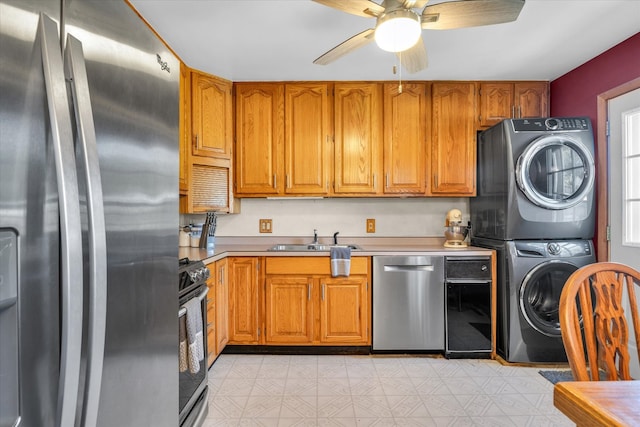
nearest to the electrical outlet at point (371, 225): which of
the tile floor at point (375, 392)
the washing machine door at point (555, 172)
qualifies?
the tile floor at point (375, 392)

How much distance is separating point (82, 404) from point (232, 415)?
1.61m

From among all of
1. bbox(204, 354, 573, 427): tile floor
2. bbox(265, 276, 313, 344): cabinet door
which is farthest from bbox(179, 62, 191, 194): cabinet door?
bbox(204, 354, 573, 427): tile floor

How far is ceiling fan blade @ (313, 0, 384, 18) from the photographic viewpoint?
5.28ft

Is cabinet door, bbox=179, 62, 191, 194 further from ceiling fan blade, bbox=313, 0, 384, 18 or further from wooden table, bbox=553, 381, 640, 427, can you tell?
wooden table, bbox=553, 381, 640, 427

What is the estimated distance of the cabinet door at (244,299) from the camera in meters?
2.88

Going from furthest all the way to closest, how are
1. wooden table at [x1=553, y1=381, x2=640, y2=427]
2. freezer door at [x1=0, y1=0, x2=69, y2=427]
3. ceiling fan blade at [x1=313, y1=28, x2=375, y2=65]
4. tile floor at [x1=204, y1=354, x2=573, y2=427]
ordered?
tile floor at [x1=204, y1=354, x2=573, y2=427], ceiling fan blade at [x1=313, y1=28, x2=375, y2=65], wooden table at [x1=553, y1=381, x2=640, y2=427], freezer door at [x1=0, y1=0, x2=69, y2=427]

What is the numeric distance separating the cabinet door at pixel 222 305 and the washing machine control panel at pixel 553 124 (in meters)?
2.49

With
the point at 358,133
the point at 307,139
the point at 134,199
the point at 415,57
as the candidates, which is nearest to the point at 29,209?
the point at 134,199

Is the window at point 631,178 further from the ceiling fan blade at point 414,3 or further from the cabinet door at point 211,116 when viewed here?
the cabinet door at point 211,116

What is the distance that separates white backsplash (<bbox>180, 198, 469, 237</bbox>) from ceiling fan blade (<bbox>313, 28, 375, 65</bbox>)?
1.54 m

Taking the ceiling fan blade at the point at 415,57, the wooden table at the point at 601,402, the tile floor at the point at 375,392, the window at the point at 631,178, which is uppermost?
the ceiling fan blade at the point at 415,57

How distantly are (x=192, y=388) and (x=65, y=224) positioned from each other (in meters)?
1.45

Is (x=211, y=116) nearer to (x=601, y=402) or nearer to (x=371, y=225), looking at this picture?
(x=371, y=225)

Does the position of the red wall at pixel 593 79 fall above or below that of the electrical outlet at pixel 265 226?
above
